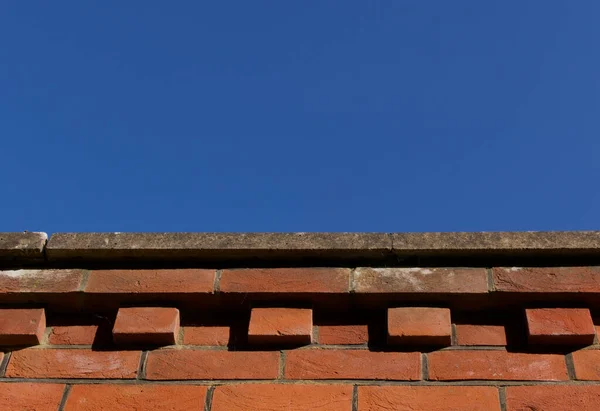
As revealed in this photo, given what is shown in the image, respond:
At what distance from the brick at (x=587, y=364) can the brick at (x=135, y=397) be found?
1167 millimetres

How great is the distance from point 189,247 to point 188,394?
1.73 ft

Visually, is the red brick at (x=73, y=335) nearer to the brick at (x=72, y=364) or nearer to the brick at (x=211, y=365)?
the brick at (x=72, y=364)

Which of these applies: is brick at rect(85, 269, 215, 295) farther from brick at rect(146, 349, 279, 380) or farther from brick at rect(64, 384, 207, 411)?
brick at rect(64, 384, 207, 411)

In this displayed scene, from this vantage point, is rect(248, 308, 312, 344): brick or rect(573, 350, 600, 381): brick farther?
rect(248, 308, 312, 344): brick

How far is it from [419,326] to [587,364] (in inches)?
20.7

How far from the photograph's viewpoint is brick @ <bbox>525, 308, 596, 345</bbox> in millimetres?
2148

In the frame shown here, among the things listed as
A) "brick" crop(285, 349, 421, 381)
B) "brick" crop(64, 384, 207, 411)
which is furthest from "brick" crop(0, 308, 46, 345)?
"brick" crop(285, 349, 421, 381)

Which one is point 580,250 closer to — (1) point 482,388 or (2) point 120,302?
(1) point 482,388

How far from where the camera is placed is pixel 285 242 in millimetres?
2395

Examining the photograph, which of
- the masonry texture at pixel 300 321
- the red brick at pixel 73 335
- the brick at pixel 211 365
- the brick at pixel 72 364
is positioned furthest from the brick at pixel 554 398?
the red brick at pixel 73 335

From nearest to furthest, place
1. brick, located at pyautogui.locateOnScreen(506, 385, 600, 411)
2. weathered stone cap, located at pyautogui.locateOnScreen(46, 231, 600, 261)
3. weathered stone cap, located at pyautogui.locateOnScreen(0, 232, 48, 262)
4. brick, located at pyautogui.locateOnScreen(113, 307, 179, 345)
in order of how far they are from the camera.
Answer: brick, located at pyautogui.locateOnScreen(506, 385, 600, 411) < brick, located at pyautogui.locateOnScreen(113, 307, 179, 345) < weathered stone cap, located at pyautogui.locateOnScreen(46, 231, 600, 261) < weathered stone cap, located at pyautogui.locateOnScreen(0, 232, 48, 262)

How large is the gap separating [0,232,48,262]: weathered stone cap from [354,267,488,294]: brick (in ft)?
3.74

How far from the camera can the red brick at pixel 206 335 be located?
226 cm

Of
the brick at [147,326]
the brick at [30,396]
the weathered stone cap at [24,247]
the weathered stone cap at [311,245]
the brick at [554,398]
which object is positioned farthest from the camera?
the weathered stone cap at [24,247]
